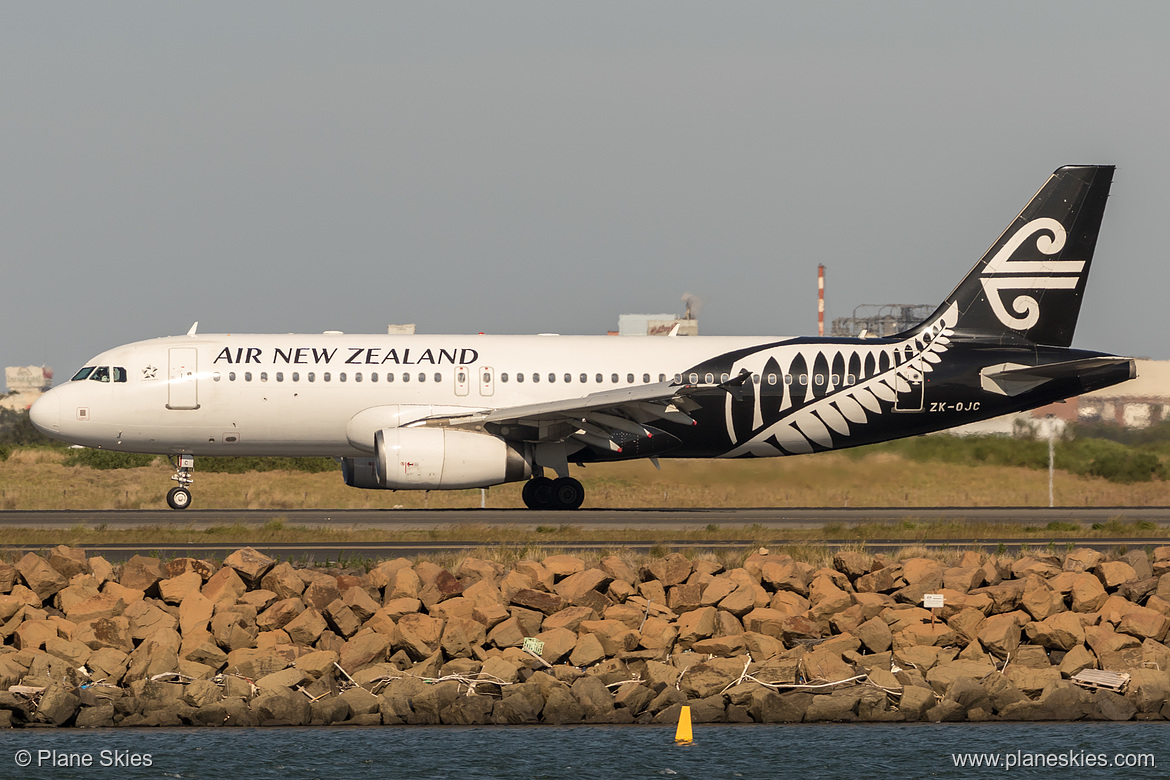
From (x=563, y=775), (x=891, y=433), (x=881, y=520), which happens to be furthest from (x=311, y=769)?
(x=891, y=433)

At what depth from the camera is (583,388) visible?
1337 inches

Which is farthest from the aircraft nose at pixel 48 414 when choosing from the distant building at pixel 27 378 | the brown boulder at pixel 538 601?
the distant building at pixel 27 378

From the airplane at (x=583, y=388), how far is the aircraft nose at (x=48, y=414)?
0.17 feet

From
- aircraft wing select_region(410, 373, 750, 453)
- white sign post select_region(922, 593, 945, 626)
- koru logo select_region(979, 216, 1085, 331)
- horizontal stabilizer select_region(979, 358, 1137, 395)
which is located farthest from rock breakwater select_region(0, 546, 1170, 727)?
koru logo select_region(979, 216, 1085, 331)

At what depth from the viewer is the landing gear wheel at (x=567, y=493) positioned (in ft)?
112

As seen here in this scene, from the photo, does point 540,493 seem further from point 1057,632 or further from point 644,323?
point 644,323

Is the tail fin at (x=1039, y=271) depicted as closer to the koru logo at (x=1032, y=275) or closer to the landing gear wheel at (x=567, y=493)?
the koru logo at (x=1032, y=275)

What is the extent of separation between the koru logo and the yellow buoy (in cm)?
2281

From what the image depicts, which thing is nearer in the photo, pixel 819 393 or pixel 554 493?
pixel 554 493

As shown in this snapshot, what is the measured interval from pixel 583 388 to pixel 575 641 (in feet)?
54.8

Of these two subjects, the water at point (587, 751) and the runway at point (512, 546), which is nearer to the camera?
the water at point (587, 751)

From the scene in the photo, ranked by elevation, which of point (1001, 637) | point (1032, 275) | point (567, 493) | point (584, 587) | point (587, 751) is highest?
point (1032, 275)

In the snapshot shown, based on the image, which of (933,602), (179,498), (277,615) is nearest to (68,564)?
(277,615)

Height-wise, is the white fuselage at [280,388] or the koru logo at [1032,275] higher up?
the koru logo at [1032,275]
